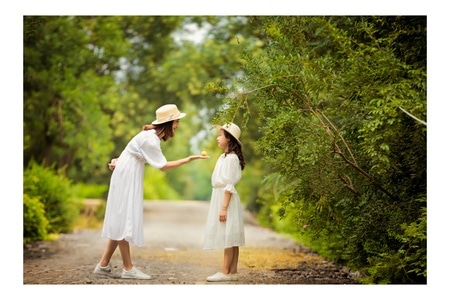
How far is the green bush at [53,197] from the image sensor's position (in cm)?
1130

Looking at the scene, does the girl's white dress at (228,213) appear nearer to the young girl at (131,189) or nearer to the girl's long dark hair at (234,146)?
the girl's long dark hair at (234,146)

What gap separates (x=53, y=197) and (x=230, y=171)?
5606mm

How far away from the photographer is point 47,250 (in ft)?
31.8

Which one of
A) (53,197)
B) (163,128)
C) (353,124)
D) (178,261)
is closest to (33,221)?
(53,197)

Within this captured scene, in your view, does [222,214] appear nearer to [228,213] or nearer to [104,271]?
[228,213]

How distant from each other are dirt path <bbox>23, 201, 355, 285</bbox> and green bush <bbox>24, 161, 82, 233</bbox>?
0.26m

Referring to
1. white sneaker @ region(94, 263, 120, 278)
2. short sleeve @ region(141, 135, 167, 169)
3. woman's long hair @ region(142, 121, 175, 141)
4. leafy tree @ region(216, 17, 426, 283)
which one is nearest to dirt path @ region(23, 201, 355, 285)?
white sneaker @ region(94, 263, 120, 278)

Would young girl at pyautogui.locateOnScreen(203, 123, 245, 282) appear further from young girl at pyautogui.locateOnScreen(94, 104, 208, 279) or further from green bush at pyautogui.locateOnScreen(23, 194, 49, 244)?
green bush at pyautogui.locateOnScreen(23, 194, 49, 244)

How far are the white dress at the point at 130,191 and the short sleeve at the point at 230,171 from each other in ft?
1.80

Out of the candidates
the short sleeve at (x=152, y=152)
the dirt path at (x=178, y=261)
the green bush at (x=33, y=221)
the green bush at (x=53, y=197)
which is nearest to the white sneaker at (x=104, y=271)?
the dirt path at (x=178, y=261)

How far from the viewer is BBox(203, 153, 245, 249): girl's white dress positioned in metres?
6.70
